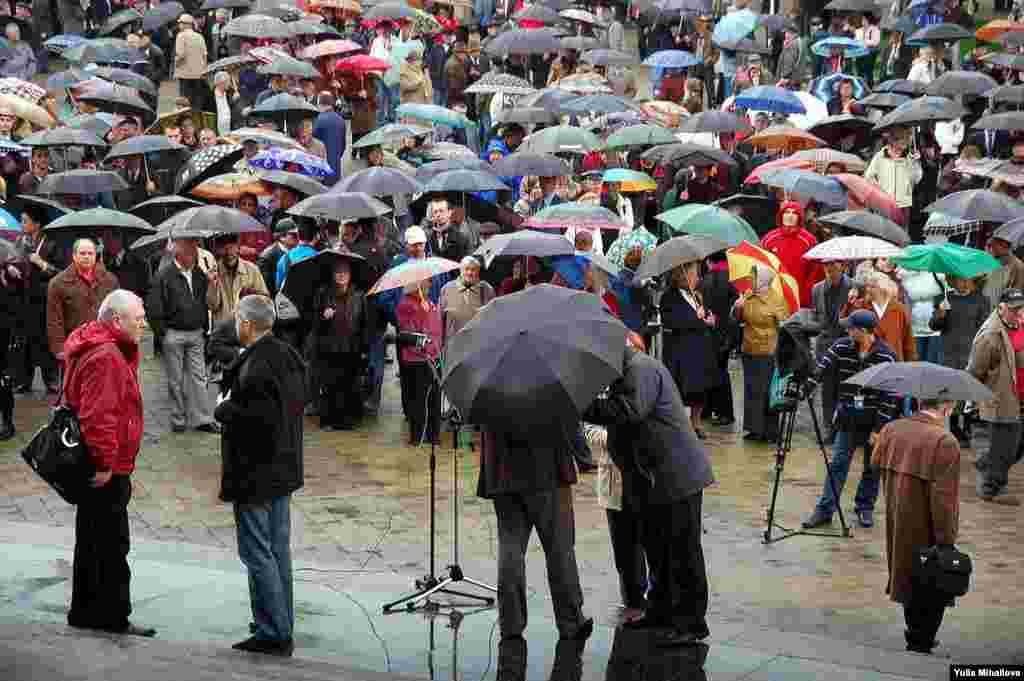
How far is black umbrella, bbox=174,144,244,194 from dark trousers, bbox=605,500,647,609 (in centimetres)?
938

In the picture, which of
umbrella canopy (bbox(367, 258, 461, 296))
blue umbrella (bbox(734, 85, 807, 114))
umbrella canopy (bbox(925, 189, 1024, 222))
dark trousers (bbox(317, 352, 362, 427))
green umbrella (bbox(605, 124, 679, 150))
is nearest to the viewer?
umbrella canopy (bbox(367, 258, 461, 296))

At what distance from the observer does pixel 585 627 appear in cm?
938

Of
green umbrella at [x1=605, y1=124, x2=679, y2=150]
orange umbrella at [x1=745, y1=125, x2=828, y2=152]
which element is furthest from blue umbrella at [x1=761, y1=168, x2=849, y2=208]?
green umbrella at [x1=605, y1=124, x2=679, y2=150]

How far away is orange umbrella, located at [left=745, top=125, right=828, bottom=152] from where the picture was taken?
65.2ft

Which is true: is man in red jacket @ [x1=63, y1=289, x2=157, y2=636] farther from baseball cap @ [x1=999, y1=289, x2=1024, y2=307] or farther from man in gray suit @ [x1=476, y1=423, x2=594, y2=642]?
baseball cap @ [x1=999, y1=289, x2=1024, y2=307]

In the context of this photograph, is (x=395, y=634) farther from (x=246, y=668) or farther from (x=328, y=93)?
(x=328, y=93)

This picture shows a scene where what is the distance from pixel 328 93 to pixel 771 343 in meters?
9.68

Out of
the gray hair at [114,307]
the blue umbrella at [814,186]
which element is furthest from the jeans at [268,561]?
the blue umbrella at [814,186]

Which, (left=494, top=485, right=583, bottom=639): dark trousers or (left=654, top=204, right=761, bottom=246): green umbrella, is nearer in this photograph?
(left=494, top=485, right=583, bottom=639): dark trousers

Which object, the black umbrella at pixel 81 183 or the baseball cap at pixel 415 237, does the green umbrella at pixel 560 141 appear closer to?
the baseball cap at pixel 415 237

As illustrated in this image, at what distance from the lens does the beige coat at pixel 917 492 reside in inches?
387

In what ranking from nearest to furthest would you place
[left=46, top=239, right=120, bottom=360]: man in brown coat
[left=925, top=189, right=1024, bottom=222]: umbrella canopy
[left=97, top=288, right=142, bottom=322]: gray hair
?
Result: [left=97, top=288, right=142, bottom=322]: gray hair → [left=46, top=239, right=120, bottom=360]: man in brown coat → [left=925, top=189, right=1024, bottom=222]: umbrella canopy

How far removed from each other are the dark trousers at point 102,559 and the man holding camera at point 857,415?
5.19 m

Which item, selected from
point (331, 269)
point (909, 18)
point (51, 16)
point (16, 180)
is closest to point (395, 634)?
point (331, 269)
